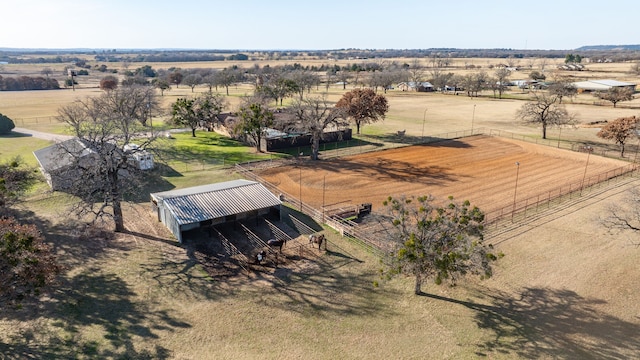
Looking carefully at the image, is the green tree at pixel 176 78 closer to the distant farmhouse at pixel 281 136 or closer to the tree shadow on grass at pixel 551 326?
the distant farmhouse at pixel 281 136

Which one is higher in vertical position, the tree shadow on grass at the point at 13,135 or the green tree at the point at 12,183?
the green tree at the point at 12,183

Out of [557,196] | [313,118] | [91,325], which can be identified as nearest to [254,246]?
[91,325]

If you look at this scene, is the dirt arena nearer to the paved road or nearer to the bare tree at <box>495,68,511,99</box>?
the paved road

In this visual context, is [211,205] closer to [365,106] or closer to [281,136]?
[281,136]

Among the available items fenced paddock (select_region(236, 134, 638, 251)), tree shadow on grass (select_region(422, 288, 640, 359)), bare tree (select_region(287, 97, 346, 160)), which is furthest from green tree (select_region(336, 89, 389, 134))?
tree shadow on grass (select_region(422, 288, 640, 359))

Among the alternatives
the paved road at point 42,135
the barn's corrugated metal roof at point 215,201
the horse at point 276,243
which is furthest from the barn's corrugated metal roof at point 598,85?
the paved road at point 42,135

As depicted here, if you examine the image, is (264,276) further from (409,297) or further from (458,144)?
(458,144)
